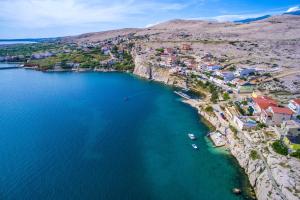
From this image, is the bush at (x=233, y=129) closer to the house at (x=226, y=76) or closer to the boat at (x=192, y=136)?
the boat at (x=192, y=136)

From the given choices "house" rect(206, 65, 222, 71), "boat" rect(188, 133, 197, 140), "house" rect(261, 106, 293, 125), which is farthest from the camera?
"house" rect(206, 65, 222, 71)

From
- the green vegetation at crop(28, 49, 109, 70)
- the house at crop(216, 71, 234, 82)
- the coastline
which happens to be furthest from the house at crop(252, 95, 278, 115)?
the green vegetation at crop(28, 49, 109, 70)

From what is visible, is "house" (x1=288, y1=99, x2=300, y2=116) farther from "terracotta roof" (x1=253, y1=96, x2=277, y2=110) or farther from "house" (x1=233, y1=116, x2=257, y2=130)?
"house" (x1=233, y1=116, x2=257, y2=130)

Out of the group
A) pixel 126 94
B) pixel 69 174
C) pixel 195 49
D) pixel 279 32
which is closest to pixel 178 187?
pixel 69 174

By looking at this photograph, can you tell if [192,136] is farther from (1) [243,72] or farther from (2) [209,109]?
(1) [243,72]

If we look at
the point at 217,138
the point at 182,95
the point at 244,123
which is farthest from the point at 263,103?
the point at 182,95

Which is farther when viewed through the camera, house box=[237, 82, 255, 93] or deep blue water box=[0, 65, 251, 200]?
house box=[237, 82, 255, 93]

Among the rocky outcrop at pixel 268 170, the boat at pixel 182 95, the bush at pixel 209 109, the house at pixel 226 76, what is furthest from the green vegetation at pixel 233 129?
the house at pixel 226 76
